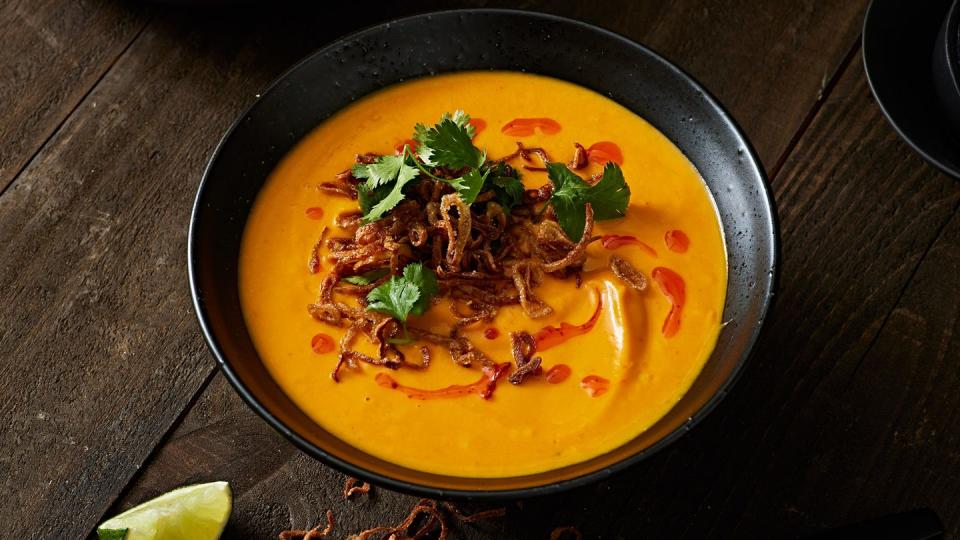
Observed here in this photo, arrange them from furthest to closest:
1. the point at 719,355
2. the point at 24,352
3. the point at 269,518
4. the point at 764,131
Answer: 1. the point at 764,131
2. the point at 24,352
3. the point at 269,518
4. the point at 719,355

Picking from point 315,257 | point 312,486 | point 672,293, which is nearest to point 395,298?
point 315,257

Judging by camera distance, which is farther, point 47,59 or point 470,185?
point 47,59

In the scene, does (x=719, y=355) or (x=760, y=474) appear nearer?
(x=719, y=355)

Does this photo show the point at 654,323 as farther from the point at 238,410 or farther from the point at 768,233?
the point at 238,410

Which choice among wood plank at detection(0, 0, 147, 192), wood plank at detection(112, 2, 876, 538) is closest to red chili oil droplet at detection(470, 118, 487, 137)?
wood plank at detection(112, 2, 876, 538)

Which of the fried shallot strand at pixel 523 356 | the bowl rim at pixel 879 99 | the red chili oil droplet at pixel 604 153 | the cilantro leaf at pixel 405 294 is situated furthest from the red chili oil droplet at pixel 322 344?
the bowl rim at pixel 879 99

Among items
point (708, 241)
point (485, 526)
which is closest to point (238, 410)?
point (485, 526)

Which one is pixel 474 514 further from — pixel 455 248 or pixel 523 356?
pixel 455 248

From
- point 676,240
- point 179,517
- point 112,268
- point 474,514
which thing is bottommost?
point 179,517
